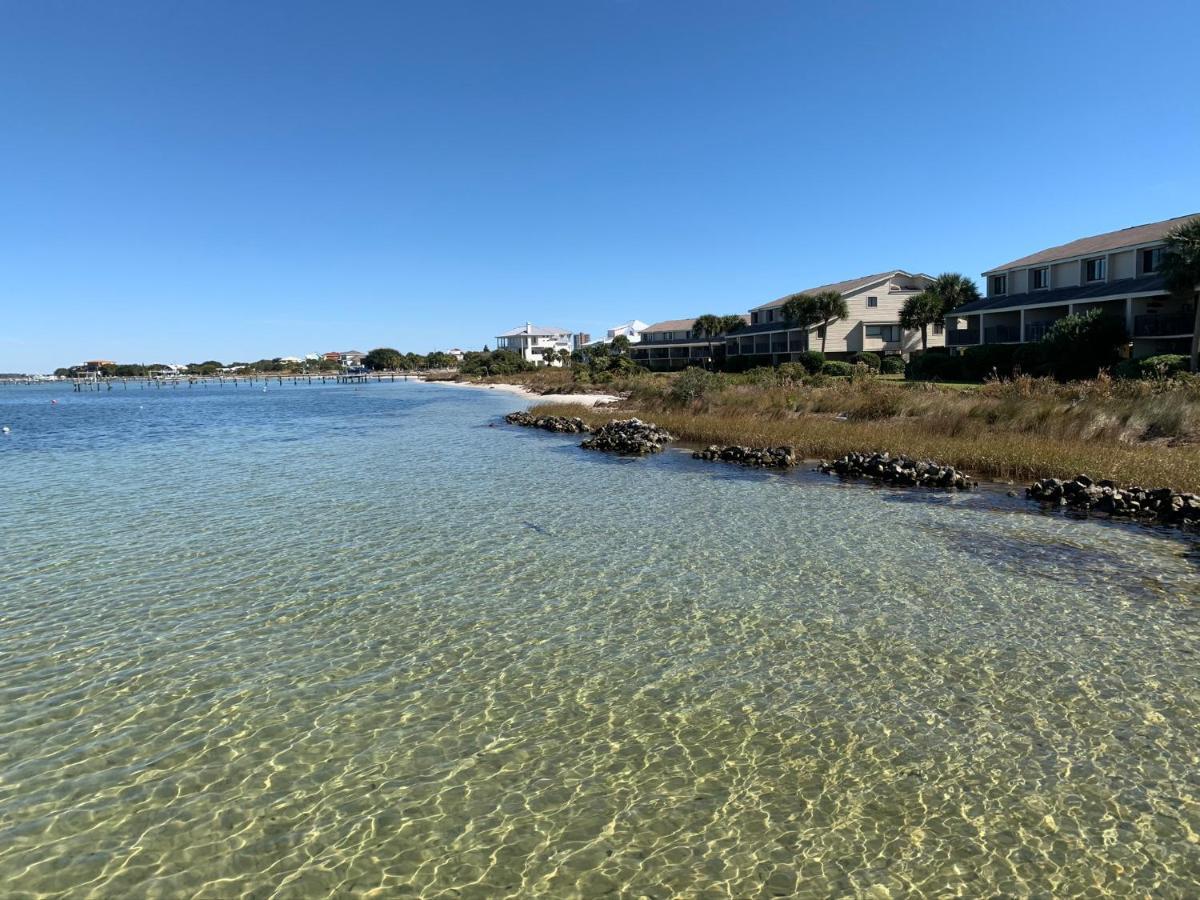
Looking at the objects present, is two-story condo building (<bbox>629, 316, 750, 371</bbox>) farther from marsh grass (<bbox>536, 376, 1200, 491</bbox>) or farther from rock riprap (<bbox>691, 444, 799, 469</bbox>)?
rock riprap (<bbox>691, 444, 799, 469</bbox>)

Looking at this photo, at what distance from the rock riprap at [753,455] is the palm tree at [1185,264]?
80.9ft

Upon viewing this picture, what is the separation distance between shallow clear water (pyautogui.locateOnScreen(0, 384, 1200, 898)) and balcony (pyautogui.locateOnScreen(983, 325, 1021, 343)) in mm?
39343

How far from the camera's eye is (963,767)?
20.8 feet

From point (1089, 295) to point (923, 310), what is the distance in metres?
16.4

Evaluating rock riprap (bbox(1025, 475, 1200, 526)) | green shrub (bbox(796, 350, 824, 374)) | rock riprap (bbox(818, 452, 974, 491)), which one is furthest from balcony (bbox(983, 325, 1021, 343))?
rock riprap (bbox(1025, 475, 1200, 526))

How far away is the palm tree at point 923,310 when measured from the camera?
59153 millimetres

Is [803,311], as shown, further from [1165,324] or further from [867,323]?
[1165,324]

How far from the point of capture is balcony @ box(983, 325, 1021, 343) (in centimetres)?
4891

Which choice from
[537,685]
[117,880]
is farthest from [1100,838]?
[117,880]

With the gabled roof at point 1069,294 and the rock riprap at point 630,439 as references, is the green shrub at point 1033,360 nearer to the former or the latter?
the gabled roof at point 1069,294

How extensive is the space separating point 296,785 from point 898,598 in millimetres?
8708

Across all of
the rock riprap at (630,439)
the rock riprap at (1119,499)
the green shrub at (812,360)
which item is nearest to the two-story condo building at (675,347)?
the green shrub at (812,360)

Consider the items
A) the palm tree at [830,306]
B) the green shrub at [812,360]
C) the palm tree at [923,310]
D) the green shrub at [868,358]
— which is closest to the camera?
the palm tree at [923,310]

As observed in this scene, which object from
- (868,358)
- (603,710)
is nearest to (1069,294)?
(868,358)
